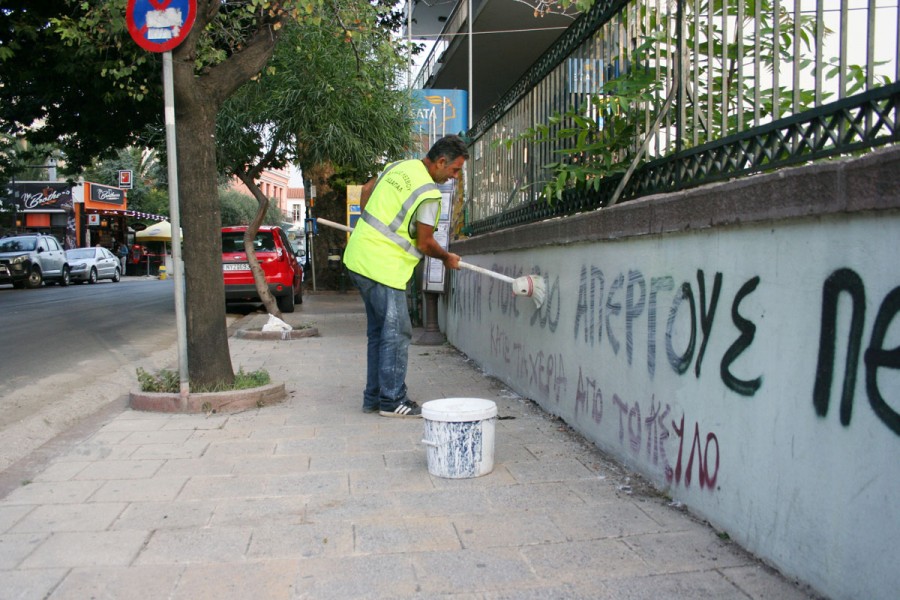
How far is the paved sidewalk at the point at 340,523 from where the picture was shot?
2803 mm

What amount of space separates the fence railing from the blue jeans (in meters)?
1.35

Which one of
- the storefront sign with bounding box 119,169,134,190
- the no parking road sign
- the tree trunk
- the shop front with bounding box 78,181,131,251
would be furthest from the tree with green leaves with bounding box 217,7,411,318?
the shop front with bounding box 78,181,131,251

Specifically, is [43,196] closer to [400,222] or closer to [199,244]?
[199,244]

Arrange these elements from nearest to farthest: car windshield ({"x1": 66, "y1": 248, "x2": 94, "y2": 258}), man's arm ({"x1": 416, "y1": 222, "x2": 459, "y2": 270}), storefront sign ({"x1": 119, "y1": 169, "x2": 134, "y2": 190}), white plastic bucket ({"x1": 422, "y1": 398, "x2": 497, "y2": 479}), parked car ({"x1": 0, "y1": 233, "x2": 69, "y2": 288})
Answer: white plastic bucket ({"x1": 422, "y1": 398, "x2": 497, "y2": 479}) → man's arm ({"x1": 416, "y1": 222, "x2": 459, "y2": 270}) → parked car ({"x1": 0, "y1": 233, "x2": 69, "y2": 288}) → car windshield ({"x1": 66, "y1": 248, "x2": 94, "y2": 258}) → storefront sign ({"x1": 119, "y1": 169, "x2": 134, "y2": 190})

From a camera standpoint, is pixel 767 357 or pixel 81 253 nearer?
pixel 767 357

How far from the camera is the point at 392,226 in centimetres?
529

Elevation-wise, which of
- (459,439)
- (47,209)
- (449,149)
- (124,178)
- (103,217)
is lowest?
(459,439)

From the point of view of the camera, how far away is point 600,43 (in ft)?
15.4

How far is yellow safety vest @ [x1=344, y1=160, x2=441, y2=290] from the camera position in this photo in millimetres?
5211

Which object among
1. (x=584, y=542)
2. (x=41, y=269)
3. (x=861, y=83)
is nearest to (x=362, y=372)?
(x=584, y=542)

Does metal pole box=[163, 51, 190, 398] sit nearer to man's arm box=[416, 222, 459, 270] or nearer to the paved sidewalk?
the paved sidewalk

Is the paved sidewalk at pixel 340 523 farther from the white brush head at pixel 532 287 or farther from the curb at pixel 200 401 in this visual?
the white brush head at pixel 532 287

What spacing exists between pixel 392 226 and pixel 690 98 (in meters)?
2.25

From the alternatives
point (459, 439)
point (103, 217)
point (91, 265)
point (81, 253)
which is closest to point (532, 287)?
point (459, 439)
